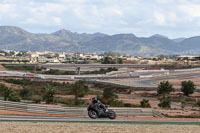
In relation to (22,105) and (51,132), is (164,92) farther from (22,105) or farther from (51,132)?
(51,132)

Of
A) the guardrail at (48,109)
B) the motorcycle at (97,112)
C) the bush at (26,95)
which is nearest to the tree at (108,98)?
the bush at (26,95)

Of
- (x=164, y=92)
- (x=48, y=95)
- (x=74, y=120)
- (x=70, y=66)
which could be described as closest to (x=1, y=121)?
(x=74, y=120)

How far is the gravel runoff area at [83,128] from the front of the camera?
20219 mm

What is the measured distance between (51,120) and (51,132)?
510 centimetres

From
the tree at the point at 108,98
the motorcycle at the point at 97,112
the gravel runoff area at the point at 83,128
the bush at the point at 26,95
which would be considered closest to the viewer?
the gravel runoff area at the point at 83,128

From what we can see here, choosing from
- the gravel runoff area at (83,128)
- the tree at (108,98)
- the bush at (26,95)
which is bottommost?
the bush at (26,95)

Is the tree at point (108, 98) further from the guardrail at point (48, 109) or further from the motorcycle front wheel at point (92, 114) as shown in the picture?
the motorcycle front wheel at point (92, 114)

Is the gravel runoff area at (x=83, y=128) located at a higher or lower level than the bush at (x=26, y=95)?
higher

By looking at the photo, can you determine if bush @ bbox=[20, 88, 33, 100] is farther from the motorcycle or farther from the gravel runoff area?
the gravel runoff area

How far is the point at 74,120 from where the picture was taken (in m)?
25.2

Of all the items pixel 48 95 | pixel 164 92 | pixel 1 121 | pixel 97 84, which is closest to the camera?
pixel 1 121

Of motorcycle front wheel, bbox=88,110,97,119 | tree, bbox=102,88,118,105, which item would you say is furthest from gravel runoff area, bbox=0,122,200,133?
tree, bbox=102,88,118,105

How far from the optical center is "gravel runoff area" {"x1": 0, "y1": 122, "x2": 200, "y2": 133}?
20.2m

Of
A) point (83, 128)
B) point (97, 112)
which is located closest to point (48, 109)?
point (97, 112)
